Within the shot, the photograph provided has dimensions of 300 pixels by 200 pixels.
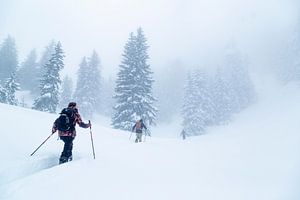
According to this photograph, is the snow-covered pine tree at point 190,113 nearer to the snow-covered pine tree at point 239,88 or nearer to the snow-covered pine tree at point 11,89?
the snow-covered pine tree at point 239,88

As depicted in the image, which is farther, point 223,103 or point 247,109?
point 247,109

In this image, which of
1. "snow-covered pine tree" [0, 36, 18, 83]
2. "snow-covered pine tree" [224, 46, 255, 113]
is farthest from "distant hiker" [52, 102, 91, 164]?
"snow-covered pine tree" [224, 46, 255, 113]

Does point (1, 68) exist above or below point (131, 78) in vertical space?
above

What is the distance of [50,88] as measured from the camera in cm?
4062

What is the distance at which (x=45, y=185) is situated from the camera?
25.2 ft

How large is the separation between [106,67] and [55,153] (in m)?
128

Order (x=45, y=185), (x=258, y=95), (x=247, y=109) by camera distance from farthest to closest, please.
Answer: (x=258, y=95) → (x=247, y=109) → (x=45, y=185)

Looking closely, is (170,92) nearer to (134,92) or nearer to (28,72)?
(28,72)

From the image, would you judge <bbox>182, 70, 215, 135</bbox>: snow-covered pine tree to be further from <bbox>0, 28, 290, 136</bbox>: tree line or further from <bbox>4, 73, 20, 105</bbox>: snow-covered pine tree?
<bbox>4, 73, 20, 105</bbox>: snow-covered pine tree

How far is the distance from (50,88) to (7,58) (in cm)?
3473

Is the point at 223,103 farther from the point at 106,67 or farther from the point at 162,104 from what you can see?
the point at 106,67

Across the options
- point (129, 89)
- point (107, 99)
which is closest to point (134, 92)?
point (129, 89)


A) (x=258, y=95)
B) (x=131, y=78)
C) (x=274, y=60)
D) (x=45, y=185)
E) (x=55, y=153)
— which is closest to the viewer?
(x=45, y=185)

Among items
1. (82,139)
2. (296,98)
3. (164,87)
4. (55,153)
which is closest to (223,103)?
(296,98)
